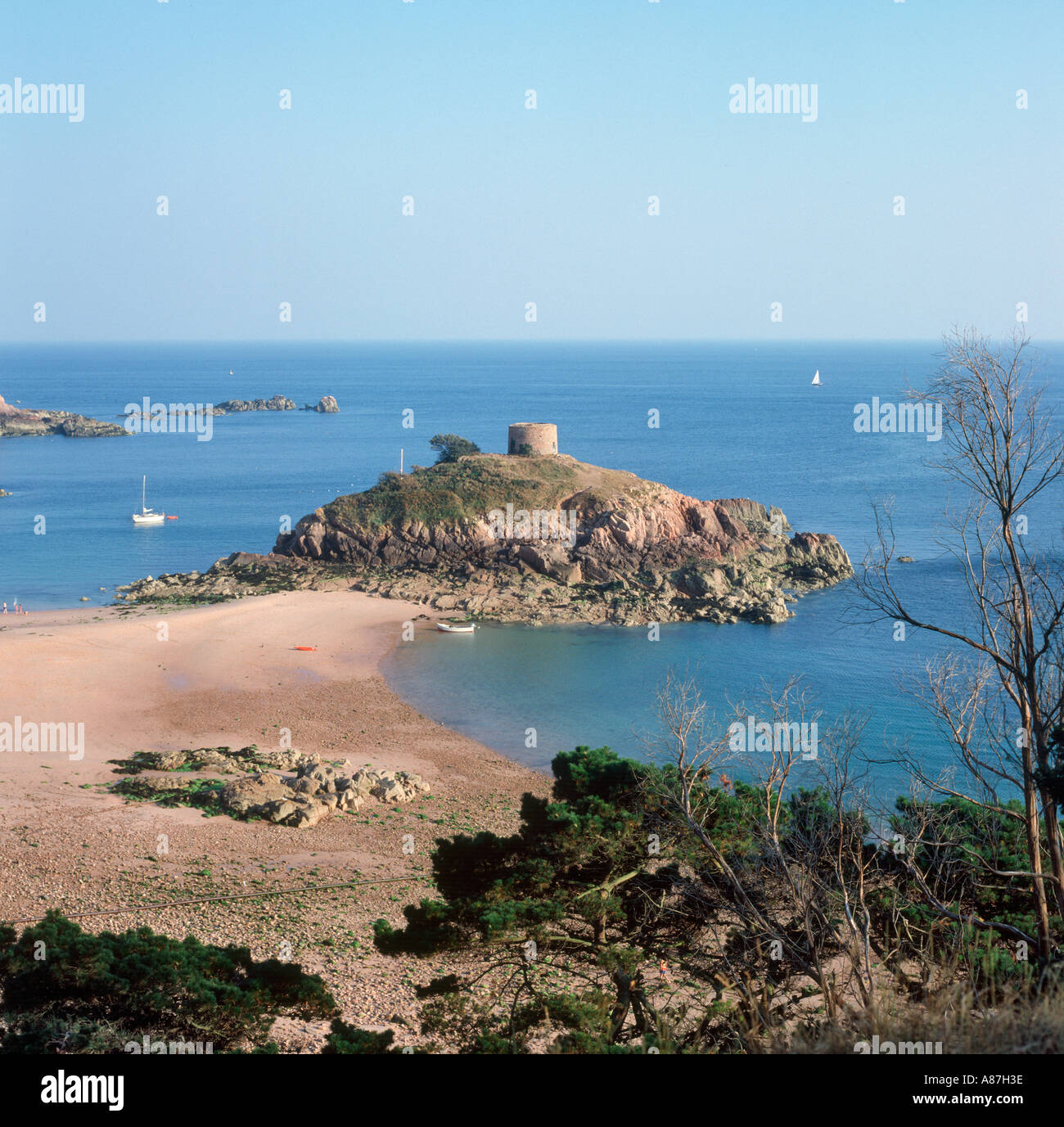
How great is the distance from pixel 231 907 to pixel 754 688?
21.8 meters

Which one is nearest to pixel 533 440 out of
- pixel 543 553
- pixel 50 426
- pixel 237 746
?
pixel 543 553

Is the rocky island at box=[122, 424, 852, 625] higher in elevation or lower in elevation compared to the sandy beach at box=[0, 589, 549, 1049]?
higher

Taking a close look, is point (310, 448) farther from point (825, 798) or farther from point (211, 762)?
point (825, 798)

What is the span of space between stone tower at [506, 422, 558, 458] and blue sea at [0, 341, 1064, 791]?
1643 cm

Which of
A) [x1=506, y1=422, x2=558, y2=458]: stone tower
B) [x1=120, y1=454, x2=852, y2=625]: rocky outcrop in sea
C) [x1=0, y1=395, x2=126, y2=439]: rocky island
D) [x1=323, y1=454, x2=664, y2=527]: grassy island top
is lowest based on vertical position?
[x1=120, y1=454, x2=852, y2=625]: rocky outcrop in sea

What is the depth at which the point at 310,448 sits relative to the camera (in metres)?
108

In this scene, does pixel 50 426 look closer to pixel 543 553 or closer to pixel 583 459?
pixel 583 459

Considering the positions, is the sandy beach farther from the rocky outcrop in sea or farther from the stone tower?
the stone tower

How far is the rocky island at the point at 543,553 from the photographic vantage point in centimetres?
4647

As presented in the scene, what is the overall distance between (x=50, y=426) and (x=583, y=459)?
67.4 metres

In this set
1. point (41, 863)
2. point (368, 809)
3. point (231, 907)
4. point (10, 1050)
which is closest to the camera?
point (10, 1050)

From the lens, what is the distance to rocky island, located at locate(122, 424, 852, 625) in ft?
152

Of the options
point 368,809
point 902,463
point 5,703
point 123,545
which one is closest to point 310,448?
point 123,545

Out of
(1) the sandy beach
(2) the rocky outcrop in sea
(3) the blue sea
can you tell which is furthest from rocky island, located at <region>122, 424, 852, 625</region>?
(1) the sandy beach
